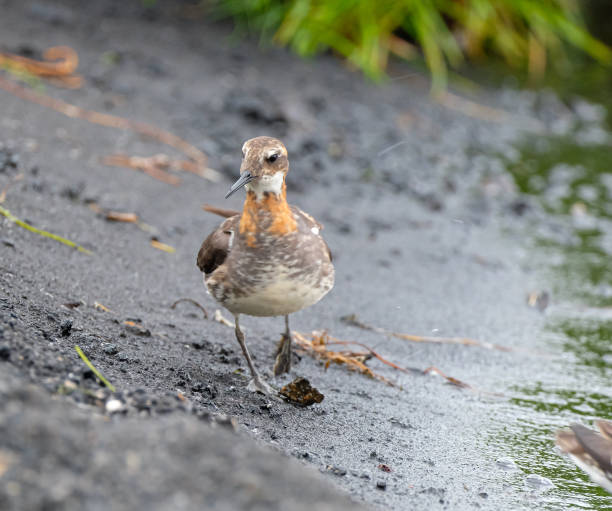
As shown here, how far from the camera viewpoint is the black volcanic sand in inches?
94.3

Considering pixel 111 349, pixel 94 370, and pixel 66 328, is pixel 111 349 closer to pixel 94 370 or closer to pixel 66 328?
pixel 66 328

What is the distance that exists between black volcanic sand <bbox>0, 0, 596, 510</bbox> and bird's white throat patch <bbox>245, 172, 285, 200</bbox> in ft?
3.13

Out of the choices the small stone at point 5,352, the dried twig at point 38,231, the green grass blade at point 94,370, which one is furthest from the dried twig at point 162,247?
the small stone at point 5,352

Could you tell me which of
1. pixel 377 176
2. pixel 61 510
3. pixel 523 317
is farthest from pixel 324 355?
pixel 377 176

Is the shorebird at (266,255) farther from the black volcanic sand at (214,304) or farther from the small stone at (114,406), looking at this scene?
the small stone at (114,406)

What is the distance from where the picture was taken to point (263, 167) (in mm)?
3986

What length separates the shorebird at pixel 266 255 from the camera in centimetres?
389

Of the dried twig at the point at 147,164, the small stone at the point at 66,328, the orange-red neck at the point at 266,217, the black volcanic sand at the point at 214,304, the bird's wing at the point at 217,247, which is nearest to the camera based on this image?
the black volcanic sand at the point at 214,304

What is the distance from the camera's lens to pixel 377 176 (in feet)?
26.0

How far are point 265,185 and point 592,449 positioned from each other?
1.98 metres

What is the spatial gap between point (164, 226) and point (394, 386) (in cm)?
232

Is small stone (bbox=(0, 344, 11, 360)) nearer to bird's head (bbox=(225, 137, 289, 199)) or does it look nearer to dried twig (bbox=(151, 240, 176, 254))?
bird's head (bbox=(225, 137, 289, 199))

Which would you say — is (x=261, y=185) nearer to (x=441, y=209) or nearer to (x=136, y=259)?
(x=136, y=259)

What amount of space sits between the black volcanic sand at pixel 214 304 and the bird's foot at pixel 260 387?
54mm
